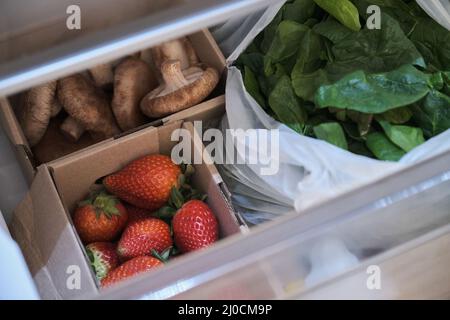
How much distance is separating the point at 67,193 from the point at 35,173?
0.07m

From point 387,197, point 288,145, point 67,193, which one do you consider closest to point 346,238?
point 387,197

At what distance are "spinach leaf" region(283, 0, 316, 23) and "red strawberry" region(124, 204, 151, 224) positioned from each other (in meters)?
0.41

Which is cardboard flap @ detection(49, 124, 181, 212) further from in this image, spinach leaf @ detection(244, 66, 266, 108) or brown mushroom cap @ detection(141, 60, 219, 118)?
spinach leaf @ detection(244, 66, 266, 108)

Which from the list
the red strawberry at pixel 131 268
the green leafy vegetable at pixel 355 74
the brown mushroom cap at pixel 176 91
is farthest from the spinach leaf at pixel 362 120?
the red strawberry at pixel 131 268

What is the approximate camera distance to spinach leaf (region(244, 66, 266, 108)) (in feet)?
3.45

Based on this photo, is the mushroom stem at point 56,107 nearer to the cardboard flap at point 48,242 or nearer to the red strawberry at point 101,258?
the cardboard flap at point 48,242

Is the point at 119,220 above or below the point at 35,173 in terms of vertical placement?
below

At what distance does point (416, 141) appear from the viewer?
0.92m

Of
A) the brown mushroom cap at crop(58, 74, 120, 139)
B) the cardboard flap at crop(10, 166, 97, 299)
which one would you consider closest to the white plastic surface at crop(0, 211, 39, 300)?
the cardboard flap at crop(10, 166, 97, 299)

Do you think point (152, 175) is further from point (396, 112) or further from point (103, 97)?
point (396, 112)


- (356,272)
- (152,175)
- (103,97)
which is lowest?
(356,272)

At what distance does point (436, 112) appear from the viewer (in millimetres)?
949

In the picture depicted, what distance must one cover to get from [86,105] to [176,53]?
19 cm

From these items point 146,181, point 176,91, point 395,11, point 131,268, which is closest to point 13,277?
point 131,268
